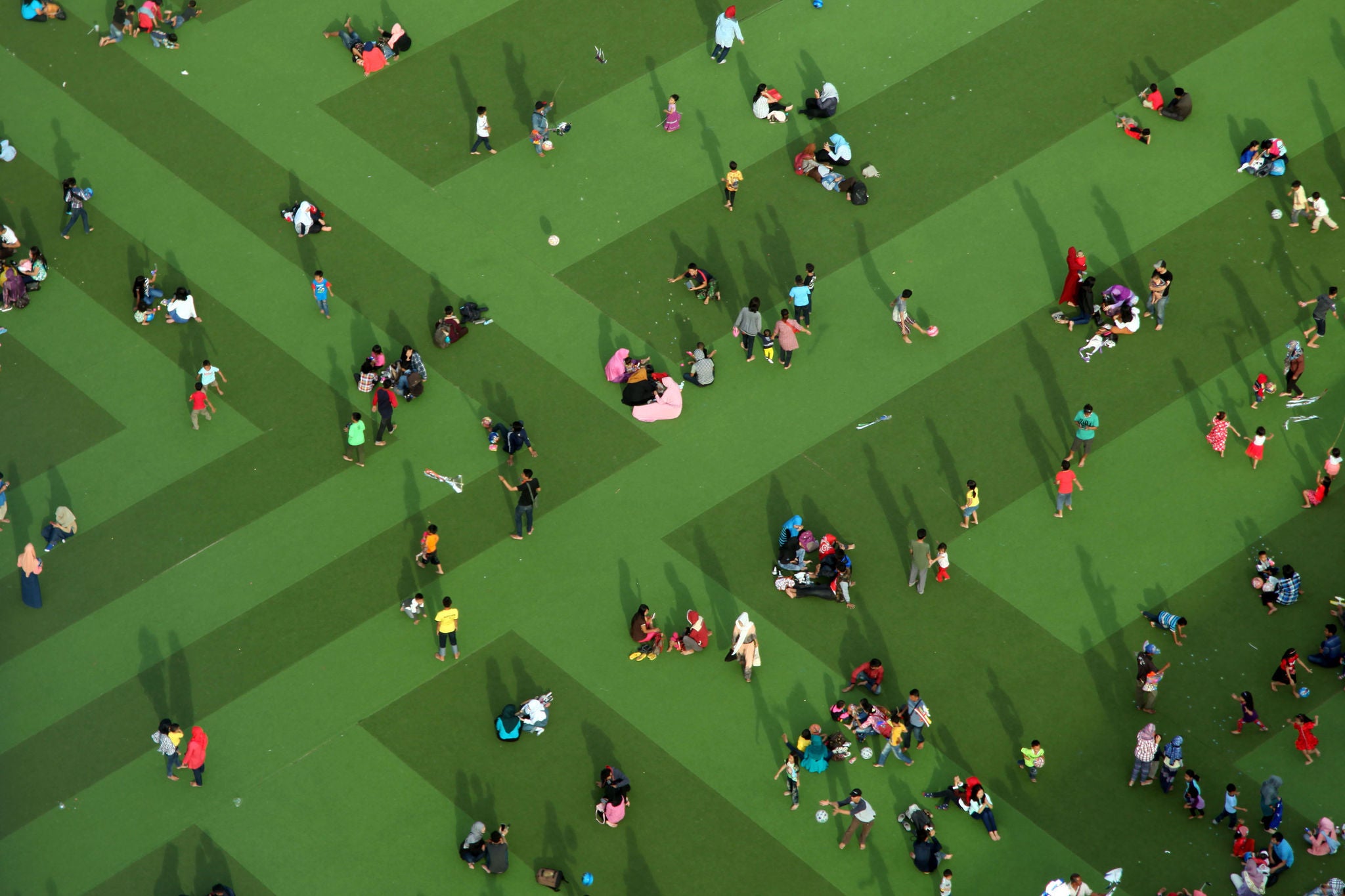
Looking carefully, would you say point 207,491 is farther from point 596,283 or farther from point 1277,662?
point 1277,662

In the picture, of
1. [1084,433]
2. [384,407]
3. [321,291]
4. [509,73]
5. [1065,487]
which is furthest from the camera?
[509,73]

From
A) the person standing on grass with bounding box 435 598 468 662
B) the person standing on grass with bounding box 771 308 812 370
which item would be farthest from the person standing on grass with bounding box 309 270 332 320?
the person standing on grass with bounding box 771 308 812 370

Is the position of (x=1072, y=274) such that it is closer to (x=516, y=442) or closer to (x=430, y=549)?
(x=516, y=442)

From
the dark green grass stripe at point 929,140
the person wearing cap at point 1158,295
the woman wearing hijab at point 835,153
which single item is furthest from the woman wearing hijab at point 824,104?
the person wearing cap at point 1158,295

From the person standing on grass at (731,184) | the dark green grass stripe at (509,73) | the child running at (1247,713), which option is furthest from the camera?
the dark green grass stripe at (509,73)

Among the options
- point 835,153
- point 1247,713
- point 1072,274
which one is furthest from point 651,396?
point 1247,713

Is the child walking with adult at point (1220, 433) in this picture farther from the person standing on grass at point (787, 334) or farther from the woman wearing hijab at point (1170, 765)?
the person standing on grass at point (787, 334)
